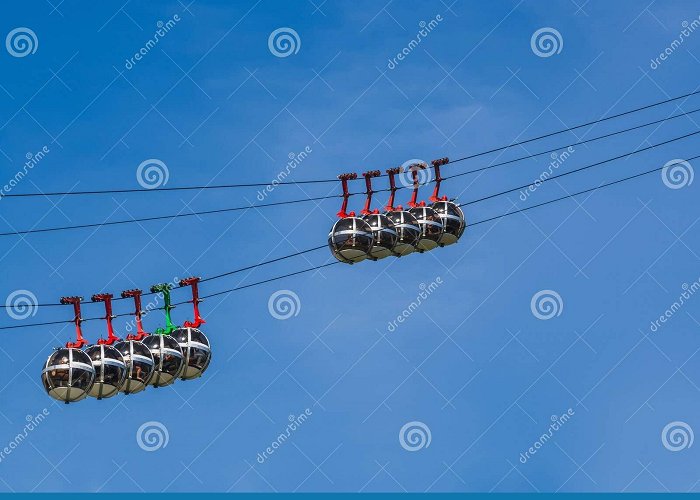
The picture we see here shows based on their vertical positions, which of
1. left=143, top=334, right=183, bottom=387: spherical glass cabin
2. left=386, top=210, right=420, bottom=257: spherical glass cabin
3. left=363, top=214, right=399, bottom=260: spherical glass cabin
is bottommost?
left=143, top=334, right=183, bottom=387: spherical glass cabin

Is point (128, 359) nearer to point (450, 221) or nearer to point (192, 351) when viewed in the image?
point (192, 351)

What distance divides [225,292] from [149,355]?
3730 mm

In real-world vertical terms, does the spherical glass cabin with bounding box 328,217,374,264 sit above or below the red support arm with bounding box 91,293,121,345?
above

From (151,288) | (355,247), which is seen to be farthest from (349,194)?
(151,288)

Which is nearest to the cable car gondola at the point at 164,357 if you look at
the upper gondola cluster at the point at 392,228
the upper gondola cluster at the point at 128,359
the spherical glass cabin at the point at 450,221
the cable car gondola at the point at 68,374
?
the upper gondola cluster at the point at 128,359

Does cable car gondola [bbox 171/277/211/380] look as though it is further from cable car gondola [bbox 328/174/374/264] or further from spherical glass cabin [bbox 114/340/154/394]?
cable car gondola [bbox 328/174/374/264]

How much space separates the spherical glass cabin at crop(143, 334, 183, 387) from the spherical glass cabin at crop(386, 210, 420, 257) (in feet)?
22.5

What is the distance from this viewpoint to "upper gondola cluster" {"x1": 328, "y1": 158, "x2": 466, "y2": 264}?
7262 centimetres

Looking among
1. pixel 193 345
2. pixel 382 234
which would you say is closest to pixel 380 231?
pixel 382 234

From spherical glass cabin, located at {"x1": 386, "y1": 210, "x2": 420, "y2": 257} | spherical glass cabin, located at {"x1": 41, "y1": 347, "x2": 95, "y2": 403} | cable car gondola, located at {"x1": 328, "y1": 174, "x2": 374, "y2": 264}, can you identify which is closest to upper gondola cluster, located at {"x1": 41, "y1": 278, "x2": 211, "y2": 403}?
spherical glass cabin, located at {"x1": 41, "y1": 347, "x2": 95, "y2": 403}

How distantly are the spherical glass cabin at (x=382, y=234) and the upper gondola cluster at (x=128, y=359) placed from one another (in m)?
5.39

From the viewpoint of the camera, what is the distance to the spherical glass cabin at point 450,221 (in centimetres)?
7375

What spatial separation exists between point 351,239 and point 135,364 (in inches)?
275

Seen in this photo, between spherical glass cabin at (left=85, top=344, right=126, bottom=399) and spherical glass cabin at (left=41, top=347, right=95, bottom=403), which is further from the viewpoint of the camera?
spherical glass cabin at (left=85, top=344, right=126, bottom=399)
